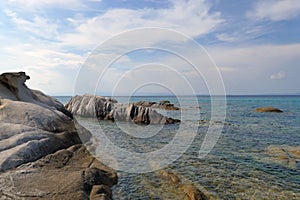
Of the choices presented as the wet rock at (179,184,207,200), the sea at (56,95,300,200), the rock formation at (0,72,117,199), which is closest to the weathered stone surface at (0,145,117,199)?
the rock formation at (0,72,117,199)

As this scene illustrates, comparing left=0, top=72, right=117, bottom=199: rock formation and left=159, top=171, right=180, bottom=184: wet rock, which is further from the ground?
left=0, top=72, right=117, bottom=199: rock formation

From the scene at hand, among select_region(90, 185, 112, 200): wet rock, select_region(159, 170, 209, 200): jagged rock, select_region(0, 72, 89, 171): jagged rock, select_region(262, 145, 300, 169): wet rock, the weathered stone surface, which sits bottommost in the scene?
select_region(262, 145, 300, 169): wet rock

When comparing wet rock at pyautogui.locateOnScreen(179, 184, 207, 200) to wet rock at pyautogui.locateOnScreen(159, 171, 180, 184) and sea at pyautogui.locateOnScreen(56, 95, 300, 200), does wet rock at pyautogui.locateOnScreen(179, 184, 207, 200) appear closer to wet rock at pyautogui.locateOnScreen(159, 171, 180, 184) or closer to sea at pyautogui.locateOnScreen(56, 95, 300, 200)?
sea at pyautogui.locateOnScreen(56, 95, 300, 200)

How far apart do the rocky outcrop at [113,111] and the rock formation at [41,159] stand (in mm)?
15865

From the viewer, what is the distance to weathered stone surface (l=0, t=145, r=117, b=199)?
718 cm

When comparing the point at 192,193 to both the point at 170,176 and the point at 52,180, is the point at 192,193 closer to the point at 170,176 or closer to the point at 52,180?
the point at 170,176

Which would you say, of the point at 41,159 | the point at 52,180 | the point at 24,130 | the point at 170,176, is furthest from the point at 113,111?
the point at 52,180

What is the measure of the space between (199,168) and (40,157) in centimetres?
816

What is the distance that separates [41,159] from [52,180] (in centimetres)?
200

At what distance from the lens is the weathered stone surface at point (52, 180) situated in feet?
23.6

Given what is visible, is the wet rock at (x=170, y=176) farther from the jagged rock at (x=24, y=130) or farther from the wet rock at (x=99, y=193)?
the jagged rock at (x=24, y=130)

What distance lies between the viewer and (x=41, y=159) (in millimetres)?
9570

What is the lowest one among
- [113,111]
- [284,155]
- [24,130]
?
[284,155]

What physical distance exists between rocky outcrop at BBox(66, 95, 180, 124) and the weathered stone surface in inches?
800
